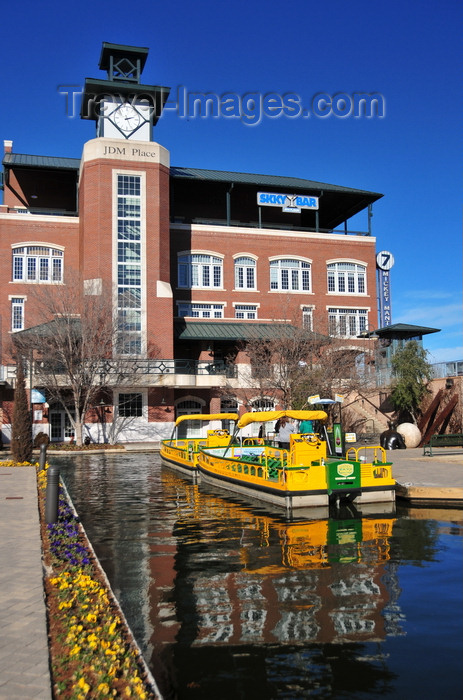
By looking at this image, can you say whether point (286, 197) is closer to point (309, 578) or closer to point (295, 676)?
point (309, 578)

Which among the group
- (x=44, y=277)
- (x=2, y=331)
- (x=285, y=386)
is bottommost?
(x=285, y=386)

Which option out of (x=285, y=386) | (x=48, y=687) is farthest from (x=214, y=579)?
(x=285, y=386)

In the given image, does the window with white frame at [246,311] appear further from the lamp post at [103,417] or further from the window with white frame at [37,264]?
the window with white frame at [37,264]

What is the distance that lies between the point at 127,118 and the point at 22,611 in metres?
45.3

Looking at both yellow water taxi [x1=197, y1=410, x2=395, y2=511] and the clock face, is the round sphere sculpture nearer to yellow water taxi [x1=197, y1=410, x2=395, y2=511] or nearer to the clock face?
yellow water taxi [x1=197, y1=410, x2=395, y2=511]

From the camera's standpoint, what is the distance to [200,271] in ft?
164

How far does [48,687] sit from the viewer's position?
518cm

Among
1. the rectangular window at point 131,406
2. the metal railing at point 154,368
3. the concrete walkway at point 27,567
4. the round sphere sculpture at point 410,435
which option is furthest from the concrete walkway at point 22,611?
the rectangular window at point 131,406

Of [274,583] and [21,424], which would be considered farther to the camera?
[21,424]

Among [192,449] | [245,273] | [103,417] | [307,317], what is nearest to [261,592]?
[192,449]

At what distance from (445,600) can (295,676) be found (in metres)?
3.16

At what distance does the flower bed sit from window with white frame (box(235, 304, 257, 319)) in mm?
41335

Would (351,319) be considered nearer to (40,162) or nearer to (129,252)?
(129,252)

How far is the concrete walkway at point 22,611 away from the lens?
5.29 m
